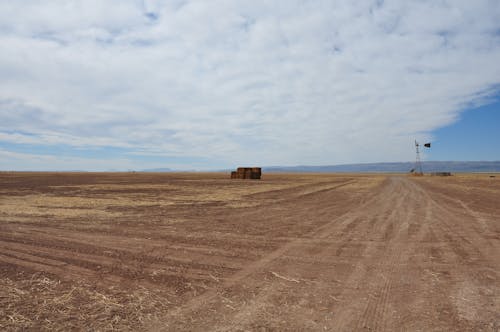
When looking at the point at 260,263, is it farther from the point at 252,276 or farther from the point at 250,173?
the point at 250,173

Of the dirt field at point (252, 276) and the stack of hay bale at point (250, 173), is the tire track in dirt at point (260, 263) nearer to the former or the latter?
the dirt field at point (252, 276)

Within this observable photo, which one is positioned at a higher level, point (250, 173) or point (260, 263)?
point (250, 173)

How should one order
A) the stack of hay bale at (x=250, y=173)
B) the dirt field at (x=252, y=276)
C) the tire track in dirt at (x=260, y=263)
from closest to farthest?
the dirt field at (x=252, y=276) → the tire track in dirt at (x=260, y=263) → the stack of hay bale at (x=250, y=173)

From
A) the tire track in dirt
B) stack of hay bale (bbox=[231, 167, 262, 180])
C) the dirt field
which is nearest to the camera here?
the dirt field

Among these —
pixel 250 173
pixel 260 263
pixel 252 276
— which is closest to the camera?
pixel 252 276

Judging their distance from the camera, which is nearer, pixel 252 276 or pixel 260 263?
pixel 252 276

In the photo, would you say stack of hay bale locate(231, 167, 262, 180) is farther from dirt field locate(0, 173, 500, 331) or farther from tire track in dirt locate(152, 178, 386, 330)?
dirt field locate(0, 173, 500, 331)

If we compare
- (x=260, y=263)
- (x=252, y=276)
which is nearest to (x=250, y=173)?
(x=260, y=263)

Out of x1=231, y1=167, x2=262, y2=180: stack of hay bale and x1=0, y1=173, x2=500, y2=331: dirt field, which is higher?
x1=231, y1=167, x2=262, y2=180: stack of hay bale

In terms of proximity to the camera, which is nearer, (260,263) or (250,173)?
(260,263)

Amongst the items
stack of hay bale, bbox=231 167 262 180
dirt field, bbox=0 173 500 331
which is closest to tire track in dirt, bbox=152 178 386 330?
dirt field, bbox=0 173 500 331

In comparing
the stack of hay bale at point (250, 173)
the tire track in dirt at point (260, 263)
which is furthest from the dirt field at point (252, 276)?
the stack of hay bale at point (250, 173)

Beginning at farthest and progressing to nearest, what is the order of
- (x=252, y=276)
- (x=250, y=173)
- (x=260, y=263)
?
(x=250, y=173) < (x=260, y=263) < (x=252, y=276)

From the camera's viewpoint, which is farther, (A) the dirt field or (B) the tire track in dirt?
(B) the tire track in dirt
